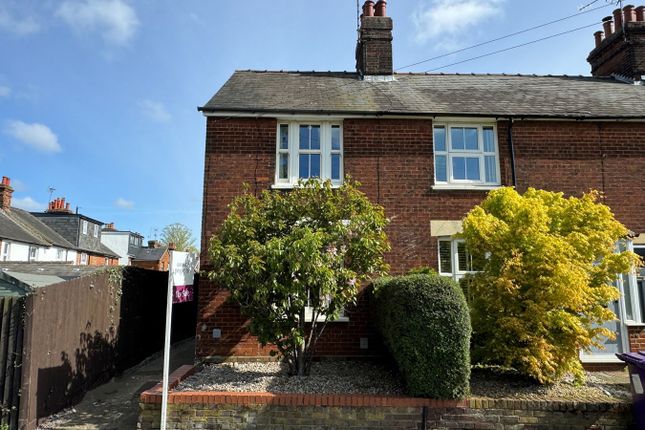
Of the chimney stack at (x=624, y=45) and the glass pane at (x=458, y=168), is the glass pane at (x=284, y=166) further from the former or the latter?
the chimney stack at (x=624, y=45)

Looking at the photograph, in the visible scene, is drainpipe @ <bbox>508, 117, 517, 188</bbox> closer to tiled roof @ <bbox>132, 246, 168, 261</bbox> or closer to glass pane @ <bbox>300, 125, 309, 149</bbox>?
glass pane @ <bbox>300, 125, 309, 149</bbox>

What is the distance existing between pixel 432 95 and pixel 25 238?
2601cm

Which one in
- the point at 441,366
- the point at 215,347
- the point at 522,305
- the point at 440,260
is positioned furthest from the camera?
the point at 440,260

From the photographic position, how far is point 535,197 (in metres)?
6.86

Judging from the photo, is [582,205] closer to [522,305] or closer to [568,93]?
[522,305]

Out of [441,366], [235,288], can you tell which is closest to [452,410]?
[441,366]

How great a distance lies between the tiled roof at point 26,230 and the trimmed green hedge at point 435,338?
25.6 meters

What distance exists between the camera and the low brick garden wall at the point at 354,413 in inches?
215

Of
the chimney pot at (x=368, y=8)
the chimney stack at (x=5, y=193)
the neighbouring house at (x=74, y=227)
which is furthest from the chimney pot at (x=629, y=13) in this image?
the neighbouring house at (x=74, y=227)

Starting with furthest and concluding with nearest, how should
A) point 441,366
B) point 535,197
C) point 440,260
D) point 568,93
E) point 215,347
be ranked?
1. point 568,93
2. point 440,260
3. point 215,347
4. point 535,197
5. point 441,366

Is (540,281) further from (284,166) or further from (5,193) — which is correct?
(5,193)

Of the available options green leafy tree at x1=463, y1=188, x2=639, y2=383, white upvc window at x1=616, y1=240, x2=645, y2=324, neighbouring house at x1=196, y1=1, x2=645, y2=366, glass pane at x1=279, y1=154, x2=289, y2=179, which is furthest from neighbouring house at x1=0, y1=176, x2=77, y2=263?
white upvc window at x1=616, y1=240, x2=645, y2=324

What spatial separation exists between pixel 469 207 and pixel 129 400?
775 cm

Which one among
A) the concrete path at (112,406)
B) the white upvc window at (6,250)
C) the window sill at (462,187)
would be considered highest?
the window sill at (462,187)
